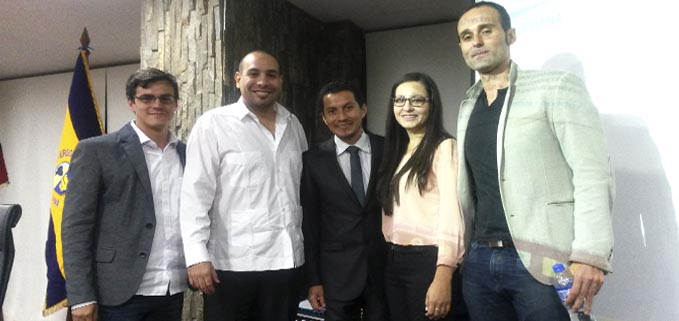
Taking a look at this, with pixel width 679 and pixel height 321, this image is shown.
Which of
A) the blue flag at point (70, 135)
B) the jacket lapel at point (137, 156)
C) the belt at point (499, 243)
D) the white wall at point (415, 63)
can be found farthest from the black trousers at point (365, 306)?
the white wall at point (415, 63)

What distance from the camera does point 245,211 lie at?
70.8 inches

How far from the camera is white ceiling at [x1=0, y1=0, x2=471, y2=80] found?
3.35 meters

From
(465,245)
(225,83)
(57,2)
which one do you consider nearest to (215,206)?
(465,245)

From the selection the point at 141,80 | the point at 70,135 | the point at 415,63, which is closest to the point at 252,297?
the point at 141,80

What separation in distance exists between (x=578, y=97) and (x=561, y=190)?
249 mm

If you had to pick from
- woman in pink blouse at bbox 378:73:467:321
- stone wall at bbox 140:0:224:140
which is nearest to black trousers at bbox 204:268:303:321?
woman in pink blouse at bbox 378:73:467:321

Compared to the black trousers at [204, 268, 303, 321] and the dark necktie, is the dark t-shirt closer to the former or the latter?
the dark necktie

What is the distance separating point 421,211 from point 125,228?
3.32 feet

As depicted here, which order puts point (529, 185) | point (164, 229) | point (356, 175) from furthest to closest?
point (356, 175)
point (164, 229)
point (529, 185)

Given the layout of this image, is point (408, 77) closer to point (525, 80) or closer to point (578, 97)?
point (525, 80)

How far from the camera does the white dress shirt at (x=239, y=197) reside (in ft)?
5.76

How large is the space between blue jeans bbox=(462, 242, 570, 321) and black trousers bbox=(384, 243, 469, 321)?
0.17 m

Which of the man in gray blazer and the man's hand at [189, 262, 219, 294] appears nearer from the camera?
the man in gray blazer

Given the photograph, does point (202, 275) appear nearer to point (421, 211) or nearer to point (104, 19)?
point (421, 211)
